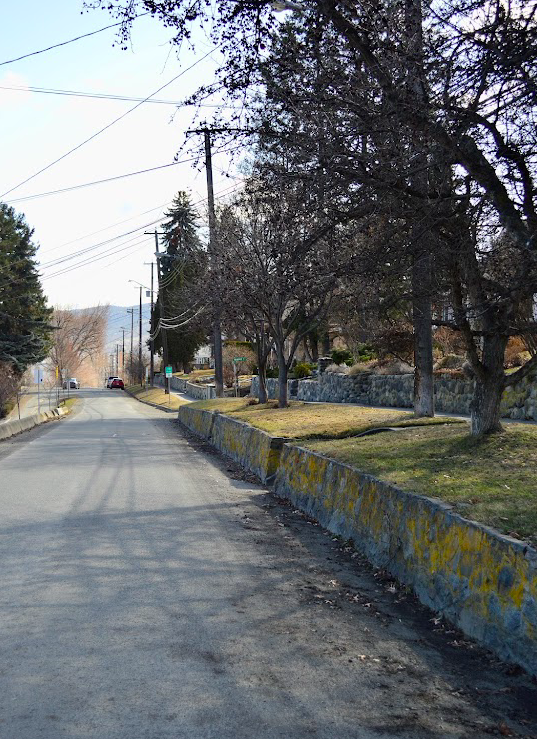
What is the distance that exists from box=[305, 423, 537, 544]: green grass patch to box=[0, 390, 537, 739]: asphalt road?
3.11 feet

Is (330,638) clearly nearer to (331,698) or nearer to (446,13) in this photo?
(331,698)

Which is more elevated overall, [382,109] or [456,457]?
[382,109]

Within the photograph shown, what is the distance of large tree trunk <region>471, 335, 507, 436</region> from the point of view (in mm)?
10547

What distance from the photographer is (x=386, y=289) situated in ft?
38.5

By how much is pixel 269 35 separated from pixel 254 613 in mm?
5492

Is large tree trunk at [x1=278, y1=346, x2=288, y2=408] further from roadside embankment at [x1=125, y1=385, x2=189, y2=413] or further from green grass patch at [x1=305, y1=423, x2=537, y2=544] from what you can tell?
roadside embankment at [x1=125, y1=385, x2=189, y2=413]

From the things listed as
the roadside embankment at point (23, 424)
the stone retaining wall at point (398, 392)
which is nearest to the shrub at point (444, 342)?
the stone retaining wall at point (398, 392)

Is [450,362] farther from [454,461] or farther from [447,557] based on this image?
[447,557]

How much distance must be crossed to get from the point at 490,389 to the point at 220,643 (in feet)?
20.7

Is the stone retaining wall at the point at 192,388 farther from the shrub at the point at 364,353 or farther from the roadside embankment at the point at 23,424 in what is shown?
the roadside embankment at the point at 23,424

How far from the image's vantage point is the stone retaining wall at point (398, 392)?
1886 centimetres

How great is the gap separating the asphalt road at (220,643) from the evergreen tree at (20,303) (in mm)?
47063

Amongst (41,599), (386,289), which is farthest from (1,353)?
(41,599)

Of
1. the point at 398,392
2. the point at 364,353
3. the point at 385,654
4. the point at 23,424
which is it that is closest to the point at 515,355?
the point at 398,392
